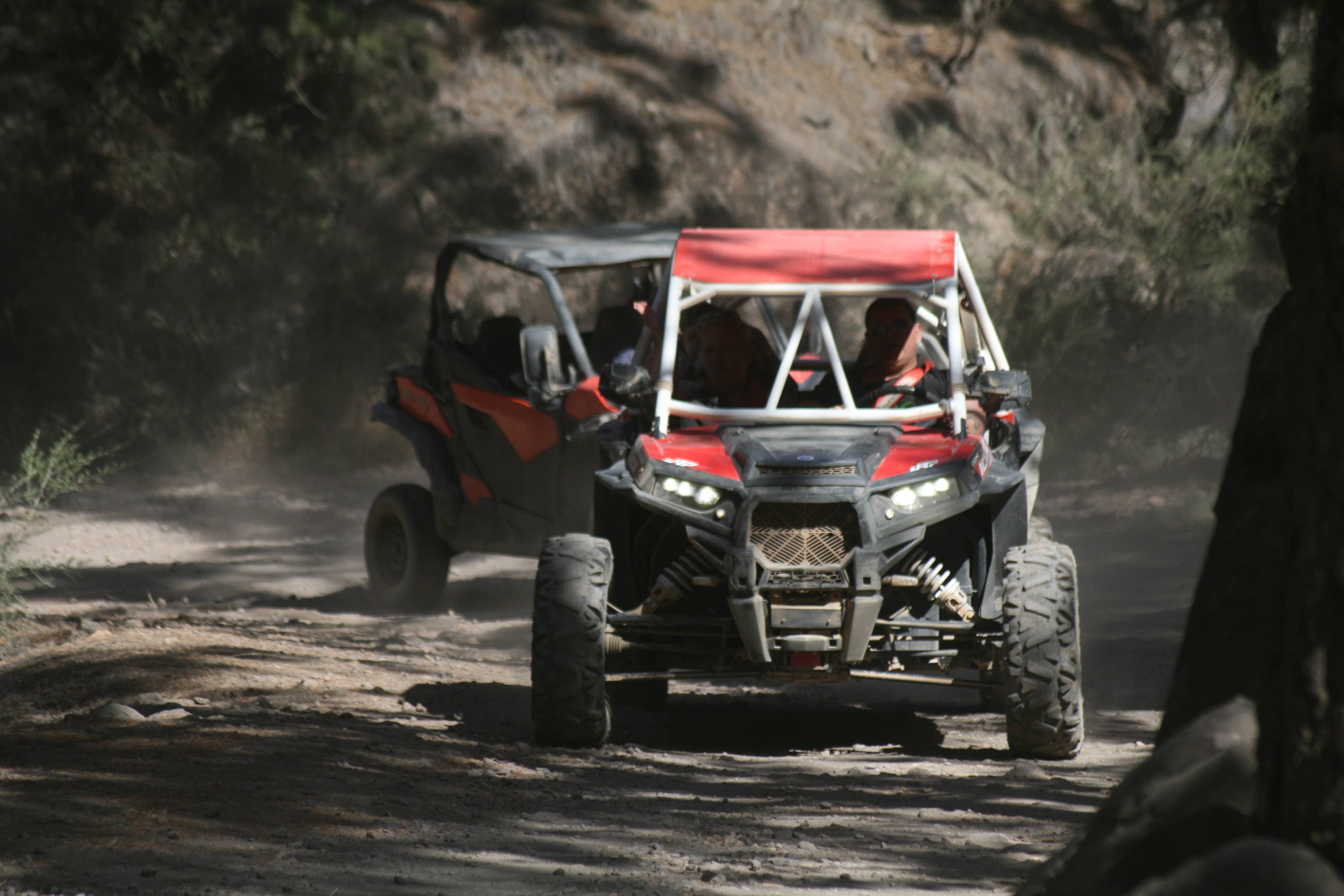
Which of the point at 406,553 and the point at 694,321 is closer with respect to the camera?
the point at 694,321

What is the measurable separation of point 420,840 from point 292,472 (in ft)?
40.6

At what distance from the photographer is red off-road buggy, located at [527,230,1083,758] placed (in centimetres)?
556

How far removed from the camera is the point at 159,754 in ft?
16.7

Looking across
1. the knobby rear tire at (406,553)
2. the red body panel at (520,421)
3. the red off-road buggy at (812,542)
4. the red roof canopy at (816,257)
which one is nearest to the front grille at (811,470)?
the red off-road buggy at (812,542)

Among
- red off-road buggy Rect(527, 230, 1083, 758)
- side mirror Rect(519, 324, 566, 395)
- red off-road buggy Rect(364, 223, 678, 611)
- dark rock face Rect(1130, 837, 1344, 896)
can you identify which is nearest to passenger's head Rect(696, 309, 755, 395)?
red off-road buggy Rect(527, 230, 1083, 758)

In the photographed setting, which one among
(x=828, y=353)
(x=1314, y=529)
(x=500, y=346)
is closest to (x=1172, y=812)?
(x=1314, y=529)

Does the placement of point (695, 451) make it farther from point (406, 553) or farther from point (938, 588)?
point (406, 553)

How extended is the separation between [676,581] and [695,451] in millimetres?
499

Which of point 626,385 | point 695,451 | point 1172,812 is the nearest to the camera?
point 1172,812

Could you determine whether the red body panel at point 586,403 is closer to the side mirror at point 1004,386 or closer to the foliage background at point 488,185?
the side mirror at point 1004,386

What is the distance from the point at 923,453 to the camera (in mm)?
5930

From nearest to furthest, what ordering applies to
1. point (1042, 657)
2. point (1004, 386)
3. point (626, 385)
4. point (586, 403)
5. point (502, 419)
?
point (1042, 657), point (1004, 386), point (626, 385), point (586, 403), point (502, 419)

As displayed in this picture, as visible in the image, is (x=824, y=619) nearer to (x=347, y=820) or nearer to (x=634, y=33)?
(x=347, y=820)

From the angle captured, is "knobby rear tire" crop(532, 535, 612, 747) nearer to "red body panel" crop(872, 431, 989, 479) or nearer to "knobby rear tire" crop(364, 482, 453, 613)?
"red body panel" crop(872, 431, 989, 479)
